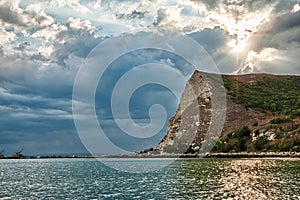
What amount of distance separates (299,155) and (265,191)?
425ft

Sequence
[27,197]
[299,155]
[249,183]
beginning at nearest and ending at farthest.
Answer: [27,197] → [249,183] → [299,155]

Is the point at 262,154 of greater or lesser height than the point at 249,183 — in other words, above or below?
above

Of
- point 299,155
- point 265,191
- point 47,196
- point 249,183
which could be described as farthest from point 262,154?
point 47,196

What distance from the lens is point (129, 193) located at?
6375 centimetres

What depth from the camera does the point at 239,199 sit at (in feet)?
180

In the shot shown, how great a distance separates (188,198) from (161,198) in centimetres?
411

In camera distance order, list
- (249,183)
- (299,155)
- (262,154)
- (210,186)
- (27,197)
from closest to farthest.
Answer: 1. (27,197)
2. (210,186)
3. (249,183)
4. (299,155)
5. (262,154)

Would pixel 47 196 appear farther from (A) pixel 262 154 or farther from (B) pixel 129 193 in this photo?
(A) pixel 262 154

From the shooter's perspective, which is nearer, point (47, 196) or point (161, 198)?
point (161, 198)

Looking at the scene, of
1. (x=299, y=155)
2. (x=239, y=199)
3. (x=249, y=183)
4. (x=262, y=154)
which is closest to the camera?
(x=239, y=199)

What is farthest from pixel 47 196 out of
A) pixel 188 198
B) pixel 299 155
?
pixel 299 155

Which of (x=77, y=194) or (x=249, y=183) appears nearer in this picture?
(x=77, y=194)

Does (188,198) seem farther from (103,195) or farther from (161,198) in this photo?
(103,195)

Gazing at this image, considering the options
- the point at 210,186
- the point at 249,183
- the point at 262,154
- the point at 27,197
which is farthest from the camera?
the point at 262,154
